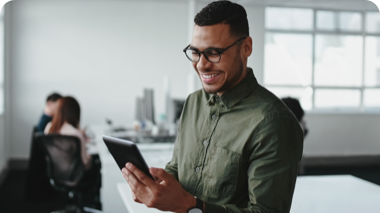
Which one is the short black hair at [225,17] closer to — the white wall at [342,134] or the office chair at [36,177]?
the office chair at [36,177]

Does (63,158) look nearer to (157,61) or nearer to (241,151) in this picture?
(241,151)

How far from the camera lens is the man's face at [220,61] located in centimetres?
129

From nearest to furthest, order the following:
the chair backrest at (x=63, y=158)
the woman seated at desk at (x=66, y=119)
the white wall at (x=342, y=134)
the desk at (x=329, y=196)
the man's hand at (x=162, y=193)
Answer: the man's hand at (x=162, y=193)
the desk at (x=329, y=196)
the chair backrest at (x=63, y=158)
the woman seated at desk at (x=66, y=119)
the white wall at (x=342, y=134)

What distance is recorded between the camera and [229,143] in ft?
4.33

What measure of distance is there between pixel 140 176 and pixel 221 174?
0.91ft

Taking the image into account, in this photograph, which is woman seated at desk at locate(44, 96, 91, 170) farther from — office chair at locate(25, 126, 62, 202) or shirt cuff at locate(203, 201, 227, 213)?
shirt cuff at locate(203, 201, 227, 213)

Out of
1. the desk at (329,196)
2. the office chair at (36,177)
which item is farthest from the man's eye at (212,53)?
the office chair at (36,177)

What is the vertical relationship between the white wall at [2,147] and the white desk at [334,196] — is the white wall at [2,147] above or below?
below

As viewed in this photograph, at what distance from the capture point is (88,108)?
6621 mm

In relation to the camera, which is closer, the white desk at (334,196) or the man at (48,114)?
the white desk at (334,196)

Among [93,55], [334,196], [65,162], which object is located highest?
[93,55]

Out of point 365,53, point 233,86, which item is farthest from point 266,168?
point 365,53

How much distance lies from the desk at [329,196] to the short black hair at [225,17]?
3.16ft

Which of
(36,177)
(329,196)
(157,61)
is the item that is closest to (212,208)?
(329,196)
